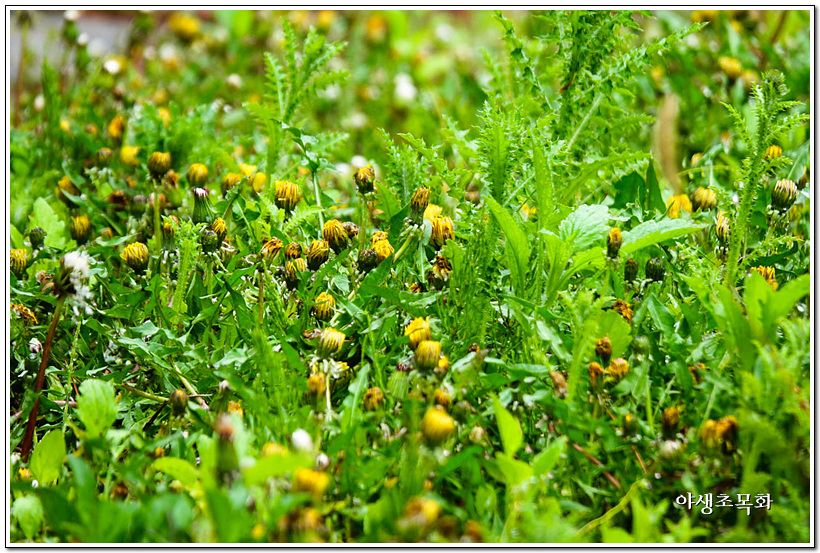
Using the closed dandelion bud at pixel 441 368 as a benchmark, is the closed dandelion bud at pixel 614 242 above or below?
above

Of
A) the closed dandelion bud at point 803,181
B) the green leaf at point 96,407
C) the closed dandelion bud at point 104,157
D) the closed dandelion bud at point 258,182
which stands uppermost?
the closed dandelion bud at point 104,157

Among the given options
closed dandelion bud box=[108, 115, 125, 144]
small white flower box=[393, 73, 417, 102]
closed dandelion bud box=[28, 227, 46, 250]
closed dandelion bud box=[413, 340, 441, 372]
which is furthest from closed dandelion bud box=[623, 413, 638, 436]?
small white flower box=[393, 73, 417, 102]

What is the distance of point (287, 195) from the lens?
1.78 metres

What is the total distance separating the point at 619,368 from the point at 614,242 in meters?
0.29

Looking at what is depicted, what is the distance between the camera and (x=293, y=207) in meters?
1.81

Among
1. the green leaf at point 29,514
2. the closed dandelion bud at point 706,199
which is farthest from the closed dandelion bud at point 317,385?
the closed dandelion bud at point 706,199

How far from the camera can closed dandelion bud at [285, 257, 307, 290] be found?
1.61 m

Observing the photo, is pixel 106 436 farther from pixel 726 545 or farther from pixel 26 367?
pixel 726 545

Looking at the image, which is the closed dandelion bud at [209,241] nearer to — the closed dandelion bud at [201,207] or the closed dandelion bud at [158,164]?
the closed dandelion bud at [201,207]

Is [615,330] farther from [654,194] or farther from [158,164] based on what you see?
[158,164]

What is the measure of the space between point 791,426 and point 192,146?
5.94 feet

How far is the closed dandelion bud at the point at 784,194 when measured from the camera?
1734mm

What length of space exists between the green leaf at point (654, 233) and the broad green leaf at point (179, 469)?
93 cm

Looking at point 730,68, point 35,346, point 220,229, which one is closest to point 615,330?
point 220,229
